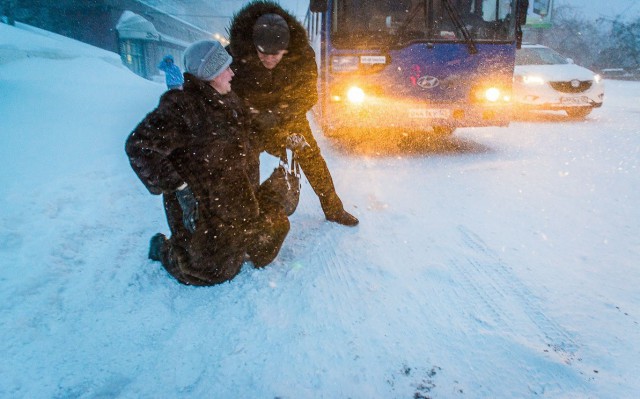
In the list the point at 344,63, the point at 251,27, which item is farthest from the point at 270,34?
the point at 344,63

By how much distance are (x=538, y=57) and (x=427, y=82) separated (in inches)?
265

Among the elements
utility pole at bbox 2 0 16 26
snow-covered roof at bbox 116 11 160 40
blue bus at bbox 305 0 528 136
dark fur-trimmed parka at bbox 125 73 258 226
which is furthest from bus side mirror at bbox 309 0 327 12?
snow-covered roof at bbox 116 11 160 40

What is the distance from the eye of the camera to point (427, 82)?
5211mm

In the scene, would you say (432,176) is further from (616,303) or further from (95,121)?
(95,121)

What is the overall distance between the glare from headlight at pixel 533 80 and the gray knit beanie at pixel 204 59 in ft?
29.2

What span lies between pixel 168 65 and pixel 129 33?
54.9 ft

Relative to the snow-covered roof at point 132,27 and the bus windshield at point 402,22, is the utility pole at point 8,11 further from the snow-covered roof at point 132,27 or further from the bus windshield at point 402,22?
the bus windshield at point 402,22

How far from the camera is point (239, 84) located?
9.61 ft

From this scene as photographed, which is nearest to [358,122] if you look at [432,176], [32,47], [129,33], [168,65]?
[432,176]

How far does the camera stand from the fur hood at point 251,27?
284 cm

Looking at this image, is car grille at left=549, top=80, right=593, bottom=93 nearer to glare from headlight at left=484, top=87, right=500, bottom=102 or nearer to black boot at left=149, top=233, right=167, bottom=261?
glare from headlight at left=484, top=87, right=500, bottom=102

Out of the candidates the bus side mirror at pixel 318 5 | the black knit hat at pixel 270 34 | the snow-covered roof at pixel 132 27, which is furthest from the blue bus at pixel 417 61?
the snow-covered roof at pixel 132 27

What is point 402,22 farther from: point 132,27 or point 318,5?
point 132,27

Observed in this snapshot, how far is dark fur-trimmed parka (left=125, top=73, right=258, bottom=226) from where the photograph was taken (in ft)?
6.63
